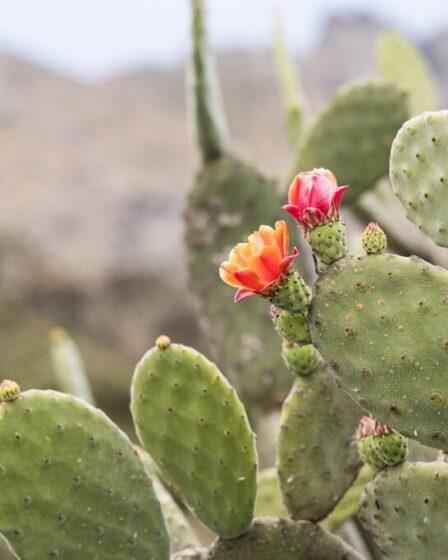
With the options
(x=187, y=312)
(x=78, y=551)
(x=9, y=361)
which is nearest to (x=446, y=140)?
(x=78, y=551)

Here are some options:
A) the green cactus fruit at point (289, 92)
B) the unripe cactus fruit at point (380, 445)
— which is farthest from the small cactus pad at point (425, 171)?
the green cactus fruit at point (289, 92)

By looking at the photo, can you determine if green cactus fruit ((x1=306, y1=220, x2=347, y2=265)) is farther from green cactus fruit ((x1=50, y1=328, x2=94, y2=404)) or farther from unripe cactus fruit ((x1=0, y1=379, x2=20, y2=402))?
green cactus fruit ((x1=50, y1=328, x2=94, y2=404))

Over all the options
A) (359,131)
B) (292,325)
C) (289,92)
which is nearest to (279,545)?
(292,325)

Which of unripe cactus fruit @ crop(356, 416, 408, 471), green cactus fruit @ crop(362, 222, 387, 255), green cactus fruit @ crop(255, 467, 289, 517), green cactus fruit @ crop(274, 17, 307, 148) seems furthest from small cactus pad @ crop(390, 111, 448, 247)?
green cactus fruit @ crop(274, 17, 307, 148)

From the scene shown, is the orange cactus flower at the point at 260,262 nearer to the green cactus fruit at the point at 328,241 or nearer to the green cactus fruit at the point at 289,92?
the green cactus fruit at the point at 328,241

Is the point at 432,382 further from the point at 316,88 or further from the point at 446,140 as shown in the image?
the point at 316,88

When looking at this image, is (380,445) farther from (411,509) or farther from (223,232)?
(223,232)
